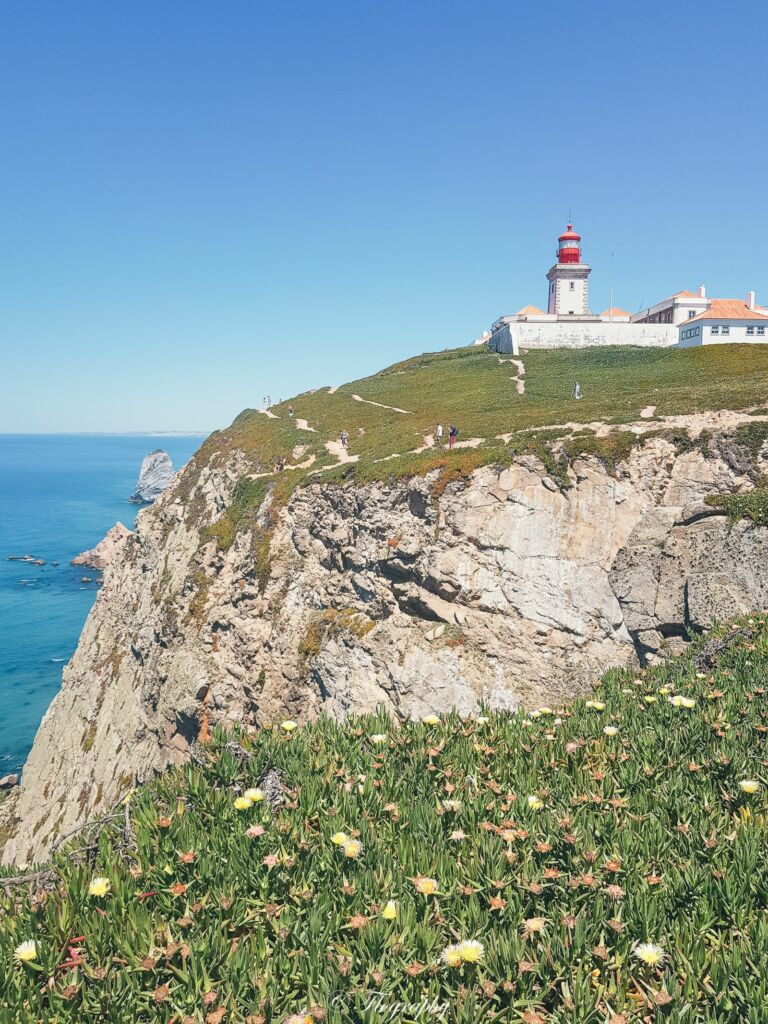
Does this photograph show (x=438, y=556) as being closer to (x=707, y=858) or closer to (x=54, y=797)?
(x=707, y=858)

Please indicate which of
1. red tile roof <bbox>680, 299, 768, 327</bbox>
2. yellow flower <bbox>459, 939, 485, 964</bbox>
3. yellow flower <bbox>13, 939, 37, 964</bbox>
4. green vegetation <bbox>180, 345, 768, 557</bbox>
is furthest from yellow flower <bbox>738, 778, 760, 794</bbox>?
red tile roof <bbox>680, 299, 768, 327</bbox>

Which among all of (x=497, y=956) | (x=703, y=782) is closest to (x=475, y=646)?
(x=703, y=782)

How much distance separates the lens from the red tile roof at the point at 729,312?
5178 cm

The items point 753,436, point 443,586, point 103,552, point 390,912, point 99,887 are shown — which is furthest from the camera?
point 103,552

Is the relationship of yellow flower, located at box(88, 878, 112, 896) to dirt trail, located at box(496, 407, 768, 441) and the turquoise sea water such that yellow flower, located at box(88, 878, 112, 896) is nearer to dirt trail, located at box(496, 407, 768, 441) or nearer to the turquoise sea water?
dirt trail, located at box(496, 407, 768, 441)

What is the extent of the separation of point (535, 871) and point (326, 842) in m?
1.57

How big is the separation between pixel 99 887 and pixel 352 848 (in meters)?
1.74

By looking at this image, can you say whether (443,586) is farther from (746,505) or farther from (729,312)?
(729,312)

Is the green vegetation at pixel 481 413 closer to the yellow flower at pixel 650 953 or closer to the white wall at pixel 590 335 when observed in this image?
the white wall at pixel 590 335

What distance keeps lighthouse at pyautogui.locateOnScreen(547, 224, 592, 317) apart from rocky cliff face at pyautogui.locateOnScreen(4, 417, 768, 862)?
46.7 m

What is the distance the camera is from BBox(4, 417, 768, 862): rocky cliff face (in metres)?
23.9

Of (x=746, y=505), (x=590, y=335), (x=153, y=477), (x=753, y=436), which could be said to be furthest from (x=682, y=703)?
(x=153, y=477)

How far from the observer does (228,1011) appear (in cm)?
332

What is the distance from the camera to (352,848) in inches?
174
